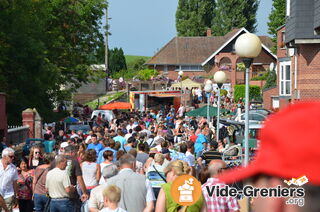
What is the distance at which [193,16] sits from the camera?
338ft

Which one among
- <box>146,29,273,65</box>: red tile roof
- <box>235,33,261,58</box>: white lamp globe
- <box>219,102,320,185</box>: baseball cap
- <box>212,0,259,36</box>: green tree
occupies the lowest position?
<box>219,102,320,185</box>: baseball cap

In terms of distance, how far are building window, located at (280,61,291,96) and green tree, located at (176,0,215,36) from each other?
60.7 m

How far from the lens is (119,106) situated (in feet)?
141

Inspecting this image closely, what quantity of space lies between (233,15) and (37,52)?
68.0m

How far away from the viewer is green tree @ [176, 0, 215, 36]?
103 meters

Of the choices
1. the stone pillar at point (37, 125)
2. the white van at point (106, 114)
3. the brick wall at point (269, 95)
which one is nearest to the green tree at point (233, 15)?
the brick wall at point (269, 95)

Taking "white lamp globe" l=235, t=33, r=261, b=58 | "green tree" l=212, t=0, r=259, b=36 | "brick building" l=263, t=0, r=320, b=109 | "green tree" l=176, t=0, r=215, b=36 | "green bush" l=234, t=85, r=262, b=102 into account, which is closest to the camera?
"white lamp globe" l=235, t=33, r=261, b=58

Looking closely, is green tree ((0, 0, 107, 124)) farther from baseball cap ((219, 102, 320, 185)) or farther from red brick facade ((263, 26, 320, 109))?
baseball cap ((219, 102, 320, 185))

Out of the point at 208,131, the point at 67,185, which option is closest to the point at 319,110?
the point at 67,185

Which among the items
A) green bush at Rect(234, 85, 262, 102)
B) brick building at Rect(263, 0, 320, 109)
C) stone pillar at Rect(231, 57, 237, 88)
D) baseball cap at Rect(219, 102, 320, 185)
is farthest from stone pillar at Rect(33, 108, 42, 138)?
stone pillar at Rect(231, 57, 237, 88)

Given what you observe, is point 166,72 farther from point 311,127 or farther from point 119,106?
point 311,127

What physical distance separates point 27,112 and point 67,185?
1748 cm

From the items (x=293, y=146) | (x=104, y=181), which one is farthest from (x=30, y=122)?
(x=293, y=146)

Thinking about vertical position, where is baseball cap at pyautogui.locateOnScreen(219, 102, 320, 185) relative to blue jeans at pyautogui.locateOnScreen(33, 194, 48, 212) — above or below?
above
